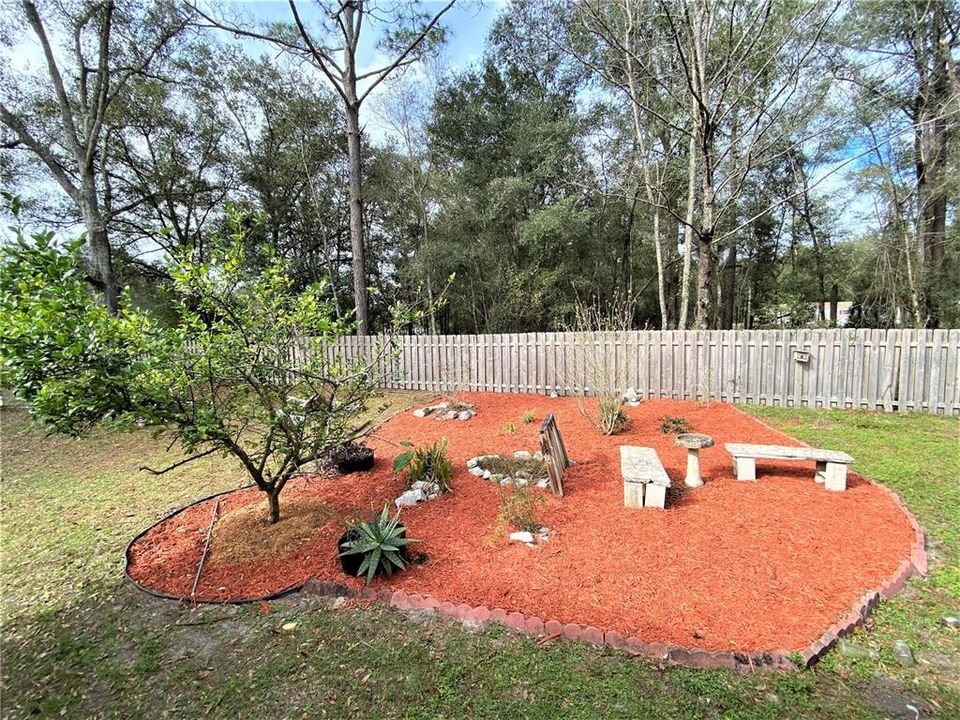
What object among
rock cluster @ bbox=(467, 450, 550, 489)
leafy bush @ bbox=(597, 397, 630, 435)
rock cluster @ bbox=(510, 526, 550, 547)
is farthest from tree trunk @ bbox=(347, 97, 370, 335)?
rock cluster @ bbox=(510, 526, 550, 547)

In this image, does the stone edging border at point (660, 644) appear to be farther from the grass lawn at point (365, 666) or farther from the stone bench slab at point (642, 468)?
the stone bench slab at point (642, 468)

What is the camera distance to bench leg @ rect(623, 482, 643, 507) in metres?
3.04

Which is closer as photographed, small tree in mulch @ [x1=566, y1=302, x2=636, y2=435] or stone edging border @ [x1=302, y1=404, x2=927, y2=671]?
stone edging border @ [x1=302, y1=404, x2=927, y2=671]

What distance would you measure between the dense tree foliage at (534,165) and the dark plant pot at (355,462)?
17.0 feet

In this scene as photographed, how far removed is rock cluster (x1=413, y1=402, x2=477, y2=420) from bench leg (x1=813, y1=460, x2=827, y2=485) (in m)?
3.97

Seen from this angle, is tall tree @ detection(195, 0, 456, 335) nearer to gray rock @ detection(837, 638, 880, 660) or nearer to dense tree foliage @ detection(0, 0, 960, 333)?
dense tree foliage @ detection(0, 0, 960, 333)

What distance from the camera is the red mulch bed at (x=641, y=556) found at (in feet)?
6.59

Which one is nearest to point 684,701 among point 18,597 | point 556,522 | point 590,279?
point 556,522

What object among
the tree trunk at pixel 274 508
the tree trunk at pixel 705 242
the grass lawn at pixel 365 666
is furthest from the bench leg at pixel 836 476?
the tree trunk at pixel 274 508

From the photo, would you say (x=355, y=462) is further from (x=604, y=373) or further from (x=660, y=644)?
(x=604, y=373)

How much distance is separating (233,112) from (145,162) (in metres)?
2.93

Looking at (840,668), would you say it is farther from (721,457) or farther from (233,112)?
(233,112)

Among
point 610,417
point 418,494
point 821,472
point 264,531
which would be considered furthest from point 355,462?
point 821,472

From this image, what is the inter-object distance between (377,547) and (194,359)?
1.51 metres
